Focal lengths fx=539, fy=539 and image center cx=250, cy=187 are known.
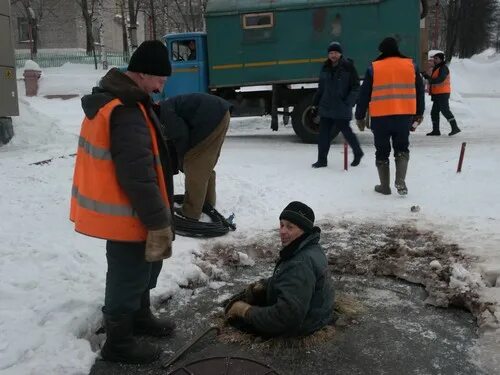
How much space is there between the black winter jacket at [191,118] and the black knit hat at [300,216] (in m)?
1.89

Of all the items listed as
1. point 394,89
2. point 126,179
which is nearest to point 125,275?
point 126,179

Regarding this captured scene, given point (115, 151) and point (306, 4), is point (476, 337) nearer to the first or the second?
point (115, 151)

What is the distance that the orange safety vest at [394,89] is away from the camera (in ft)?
19.9

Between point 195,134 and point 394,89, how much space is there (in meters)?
2.53

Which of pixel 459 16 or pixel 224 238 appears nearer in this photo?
pixel 224 238

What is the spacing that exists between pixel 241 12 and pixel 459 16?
36.9 m

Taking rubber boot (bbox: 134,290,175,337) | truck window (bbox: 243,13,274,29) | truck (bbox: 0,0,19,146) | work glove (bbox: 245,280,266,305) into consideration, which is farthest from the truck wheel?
rubber boot (bbox: 134,290,175,337)

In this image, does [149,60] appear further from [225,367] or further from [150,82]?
[225,367]

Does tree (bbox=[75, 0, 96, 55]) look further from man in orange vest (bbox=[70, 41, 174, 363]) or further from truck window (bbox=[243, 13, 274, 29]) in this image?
man in orange vest (bbox=[70, 41, 174, 363])

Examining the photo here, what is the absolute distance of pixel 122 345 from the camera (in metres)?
2.81

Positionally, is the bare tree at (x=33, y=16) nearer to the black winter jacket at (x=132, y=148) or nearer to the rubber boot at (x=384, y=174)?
the rubber boot at (x=384, y=174)

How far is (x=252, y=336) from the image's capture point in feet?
10.3

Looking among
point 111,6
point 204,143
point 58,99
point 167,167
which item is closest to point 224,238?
point 204,143

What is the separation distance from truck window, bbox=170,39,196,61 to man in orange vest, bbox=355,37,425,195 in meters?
5.43
